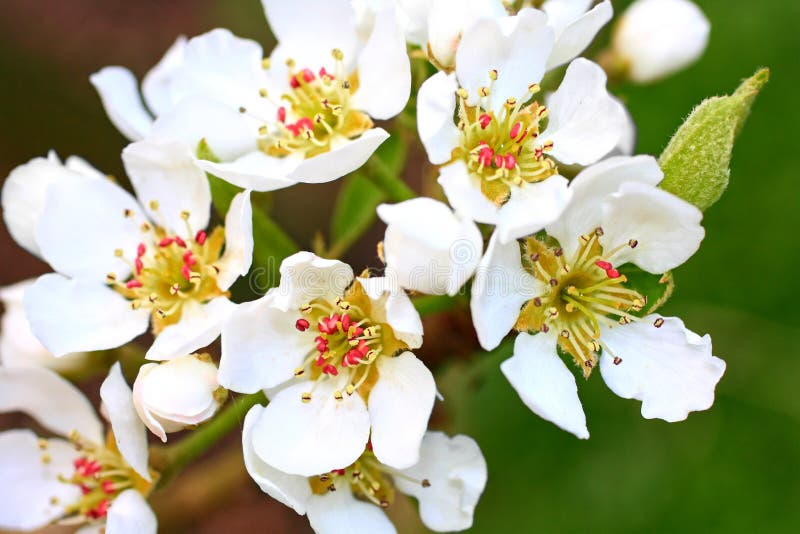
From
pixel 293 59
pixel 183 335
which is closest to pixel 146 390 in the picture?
pixel 183 335

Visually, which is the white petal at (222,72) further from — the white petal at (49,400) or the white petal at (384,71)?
the white petal at (49,400)

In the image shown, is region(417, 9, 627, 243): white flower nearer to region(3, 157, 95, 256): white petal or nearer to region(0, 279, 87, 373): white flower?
region(3, 157, 95, 256): white petal

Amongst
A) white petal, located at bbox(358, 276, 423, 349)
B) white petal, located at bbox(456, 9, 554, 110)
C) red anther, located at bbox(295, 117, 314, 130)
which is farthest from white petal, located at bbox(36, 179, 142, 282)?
white petal, located at bbox(456, 9, 554, 110)

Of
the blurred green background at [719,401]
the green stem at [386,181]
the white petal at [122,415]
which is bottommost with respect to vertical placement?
the blurred green background at [719,401]

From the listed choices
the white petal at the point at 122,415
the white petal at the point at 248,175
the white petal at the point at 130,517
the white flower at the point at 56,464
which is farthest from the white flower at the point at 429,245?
the white flower at the point at 56,464

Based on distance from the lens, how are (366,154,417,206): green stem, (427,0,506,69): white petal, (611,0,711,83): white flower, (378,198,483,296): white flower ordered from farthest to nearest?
1. (611,0,711,83): white flower
2. (366,154,417,206): green stem
3. (427,0,506,69): white petal
4. (378,198,483,296): white flower

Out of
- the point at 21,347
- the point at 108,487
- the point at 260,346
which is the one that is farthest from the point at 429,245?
the point at 21,347

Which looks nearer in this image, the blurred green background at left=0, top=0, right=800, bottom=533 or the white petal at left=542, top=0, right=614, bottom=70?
the white petal at left=542, top=0, right=614, bottom=70

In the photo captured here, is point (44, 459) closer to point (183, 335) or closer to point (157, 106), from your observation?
point (183, 335)

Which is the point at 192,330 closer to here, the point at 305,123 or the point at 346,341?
the point at 346,341
